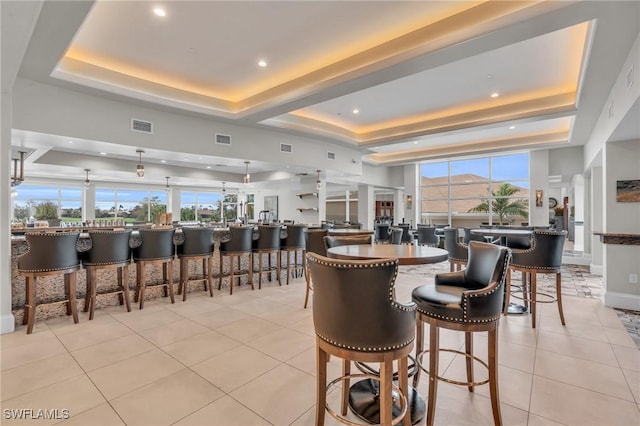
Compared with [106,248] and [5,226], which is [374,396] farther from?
[5,226]

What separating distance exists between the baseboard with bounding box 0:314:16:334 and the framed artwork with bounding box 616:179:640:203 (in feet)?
26.4

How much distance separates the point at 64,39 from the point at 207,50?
148 cm

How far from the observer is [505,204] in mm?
10141

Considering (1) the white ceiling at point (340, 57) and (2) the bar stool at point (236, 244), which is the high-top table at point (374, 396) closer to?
(1) the white ceiling at point (340, 57)

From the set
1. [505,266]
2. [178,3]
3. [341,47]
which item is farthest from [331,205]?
[505,266]

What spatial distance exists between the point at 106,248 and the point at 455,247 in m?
4.69

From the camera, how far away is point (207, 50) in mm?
4016

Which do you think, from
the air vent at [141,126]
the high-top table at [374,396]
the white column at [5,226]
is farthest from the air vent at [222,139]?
the high-top table at [374,396]

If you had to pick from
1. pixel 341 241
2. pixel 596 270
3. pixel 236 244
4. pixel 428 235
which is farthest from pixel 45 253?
pixel 596 270

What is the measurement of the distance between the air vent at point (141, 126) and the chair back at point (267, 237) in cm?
249

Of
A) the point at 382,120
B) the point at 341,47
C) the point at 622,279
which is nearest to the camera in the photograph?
the point at 341,47

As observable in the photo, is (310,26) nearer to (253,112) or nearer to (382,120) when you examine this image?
(253,112)

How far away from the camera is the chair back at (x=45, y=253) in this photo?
335cm

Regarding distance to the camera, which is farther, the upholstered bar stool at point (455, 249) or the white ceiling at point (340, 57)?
the upholstered bar stool at point (455, 249)
